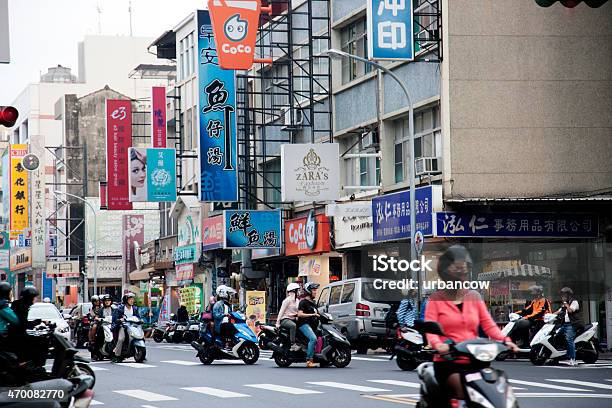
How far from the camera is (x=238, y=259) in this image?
177 feet

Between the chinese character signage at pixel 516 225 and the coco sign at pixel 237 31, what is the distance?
1128cm

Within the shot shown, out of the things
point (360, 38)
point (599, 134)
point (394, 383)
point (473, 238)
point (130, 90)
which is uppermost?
point (130, 90)

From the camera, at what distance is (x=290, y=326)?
85.7 ft

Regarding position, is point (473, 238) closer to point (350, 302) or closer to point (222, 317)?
point (350, 302)

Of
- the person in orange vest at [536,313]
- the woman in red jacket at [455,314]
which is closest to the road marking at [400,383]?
the person in orange vest at [536,313]

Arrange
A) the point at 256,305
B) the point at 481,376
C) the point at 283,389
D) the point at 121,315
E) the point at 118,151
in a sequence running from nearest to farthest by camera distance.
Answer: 1. the point at 481,376
2. the point at 283,389
3. the point at 121,315
4. the point at 256,305
5. the point at 118,151

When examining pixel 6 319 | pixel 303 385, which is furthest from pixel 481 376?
pixel 303 385

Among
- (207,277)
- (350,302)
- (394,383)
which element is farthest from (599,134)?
(207,277)

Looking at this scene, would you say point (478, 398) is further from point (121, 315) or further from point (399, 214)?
point (399, 214)

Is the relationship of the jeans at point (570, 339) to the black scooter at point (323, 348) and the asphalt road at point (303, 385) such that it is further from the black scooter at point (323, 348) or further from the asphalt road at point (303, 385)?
the black scooter at point (323, 348)

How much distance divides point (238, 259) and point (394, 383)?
108 ft

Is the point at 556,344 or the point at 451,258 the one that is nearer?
the point at 451,258

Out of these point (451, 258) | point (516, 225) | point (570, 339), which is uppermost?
point (516, 225)

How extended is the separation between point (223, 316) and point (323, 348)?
10.6 feet
